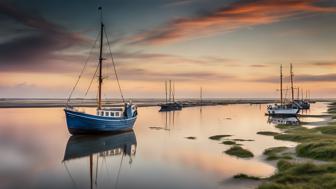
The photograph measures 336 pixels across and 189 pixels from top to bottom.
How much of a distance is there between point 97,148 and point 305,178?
972 inches

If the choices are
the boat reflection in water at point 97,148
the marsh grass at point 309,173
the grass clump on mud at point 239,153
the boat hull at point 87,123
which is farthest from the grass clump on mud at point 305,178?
the boat hull at point 87,123

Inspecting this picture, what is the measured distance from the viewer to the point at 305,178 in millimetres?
19938

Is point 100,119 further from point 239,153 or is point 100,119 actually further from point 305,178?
point 305,178

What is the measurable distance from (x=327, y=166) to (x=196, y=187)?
817 cm

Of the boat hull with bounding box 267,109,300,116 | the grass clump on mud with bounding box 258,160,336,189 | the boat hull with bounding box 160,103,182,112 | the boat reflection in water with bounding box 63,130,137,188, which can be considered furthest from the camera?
the boat hull with bounding box 160,103,182,112

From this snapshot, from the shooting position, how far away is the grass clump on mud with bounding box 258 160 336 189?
720 inches

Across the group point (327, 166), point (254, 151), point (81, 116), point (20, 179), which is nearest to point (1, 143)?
point (81, 116)

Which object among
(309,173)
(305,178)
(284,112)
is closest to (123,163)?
(309,173)

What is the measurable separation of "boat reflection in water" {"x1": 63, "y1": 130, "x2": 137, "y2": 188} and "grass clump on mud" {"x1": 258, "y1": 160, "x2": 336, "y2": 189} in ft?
34.8

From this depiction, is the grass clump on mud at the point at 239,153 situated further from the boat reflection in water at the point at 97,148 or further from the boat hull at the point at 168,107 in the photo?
the boat hull at the point at 168,107

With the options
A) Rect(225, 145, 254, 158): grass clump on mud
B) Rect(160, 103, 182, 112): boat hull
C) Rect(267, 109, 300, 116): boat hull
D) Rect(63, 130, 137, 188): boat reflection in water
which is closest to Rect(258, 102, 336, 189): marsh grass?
Rect(225, 145, 254, 158): grass clump on mud

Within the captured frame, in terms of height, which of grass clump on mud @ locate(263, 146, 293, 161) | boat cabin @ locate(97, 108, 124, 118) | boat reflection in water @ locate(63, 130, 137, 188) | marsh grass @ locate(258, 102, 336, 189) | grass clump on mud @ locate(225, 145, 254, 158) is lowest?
boat reflection in water @ locate(63, 130, 137, 188)

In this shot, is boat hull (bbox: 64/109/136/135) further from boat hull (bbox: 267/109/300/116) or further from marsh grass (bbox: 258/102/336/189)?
boat hull (bbox: 267/109/300/116)

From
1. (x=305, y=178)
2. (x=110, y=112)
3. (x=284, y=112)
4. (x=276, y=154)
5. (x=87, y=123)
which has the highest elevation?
(x=110, y=112)
